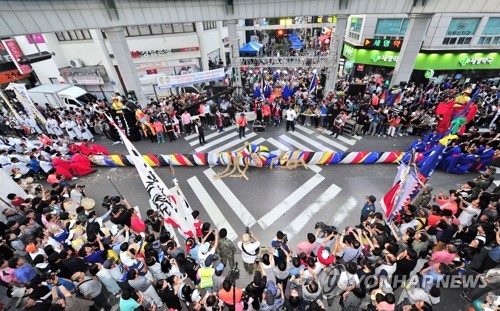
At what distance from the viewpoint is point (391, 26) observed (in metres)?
19.4

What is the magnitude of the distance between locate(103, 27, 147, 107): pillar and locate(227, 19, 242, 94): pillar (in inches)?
272

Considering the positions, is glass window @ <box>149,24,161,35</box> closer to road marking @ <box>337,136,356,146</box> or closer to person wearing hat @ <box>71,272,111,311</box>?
road marking @ <box>337,136,356,146</box>

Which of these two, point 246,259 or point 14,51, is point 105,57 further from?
point 246,259

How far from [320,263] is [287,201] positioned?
13.8ft

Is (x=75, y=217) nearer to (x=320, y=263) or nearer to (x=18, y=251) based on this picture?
(x=18, y=251)

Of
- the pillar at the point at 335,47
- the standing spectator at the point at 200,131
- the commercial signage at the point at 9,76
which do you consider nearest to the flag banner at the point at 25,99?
the standing spectator at the point at 200,131

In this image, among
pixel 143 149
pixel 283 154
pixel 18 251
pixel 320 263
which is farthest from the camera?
pixel 143 149

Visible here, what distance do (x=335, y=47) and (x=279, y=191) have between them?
1188 centimetres

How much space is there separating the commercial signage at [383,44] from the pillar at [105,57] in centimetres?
2197

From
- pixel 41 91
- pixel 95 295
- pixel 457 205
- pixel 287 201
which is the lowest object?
pixel 287 201

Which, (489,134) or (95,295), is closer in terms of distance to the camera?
(95,295)

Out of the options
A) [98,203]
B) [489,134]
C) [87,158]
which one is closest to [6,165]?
[87,158]

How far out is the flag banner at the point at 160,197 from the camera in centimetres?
609

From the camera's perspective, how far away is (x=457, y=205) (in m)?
6.71
